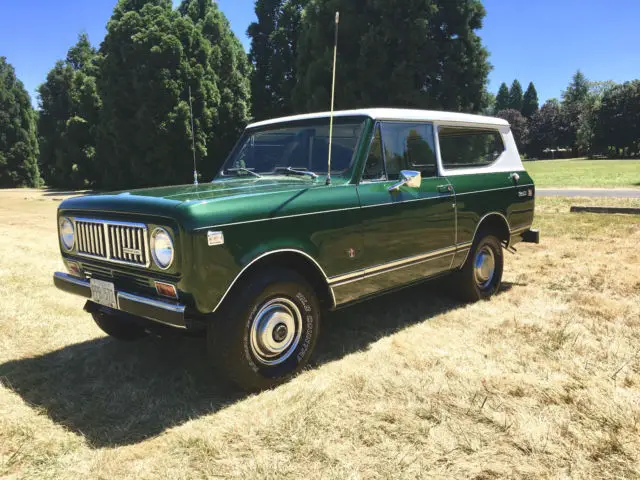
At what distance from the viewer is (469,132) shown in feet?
17.5

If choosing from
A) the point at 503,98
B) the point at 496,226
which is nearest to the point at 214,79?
the point at 496,226

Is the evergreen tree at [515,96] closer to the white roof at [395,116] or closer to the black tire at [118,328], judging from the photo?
the white roof at [395,116]

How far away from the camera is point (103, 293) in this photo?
3.45 m

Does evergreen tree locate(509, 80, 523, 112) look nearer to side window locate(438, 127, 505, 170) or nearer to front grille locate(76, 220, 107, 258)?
side window locate(438, 127, 505, 170)

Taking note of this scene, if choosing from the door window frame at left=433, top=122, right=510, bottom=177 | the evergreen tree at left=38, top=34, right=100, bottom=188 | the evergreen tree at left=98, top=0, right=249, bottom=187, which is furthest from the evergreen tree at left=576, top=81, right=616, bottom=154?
the door window frame at left=433, top=122, right=510, bottom=177

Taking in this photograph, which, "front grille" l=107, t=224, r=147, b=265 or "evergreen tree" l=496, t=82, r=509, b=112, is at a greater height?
"evergreen tree" l=496, t=82, r=509, b=112

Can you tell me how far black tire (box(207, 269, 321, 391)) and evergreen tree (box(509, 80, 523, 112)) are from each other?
105 meters

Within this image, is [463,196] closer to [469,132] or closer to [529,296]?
[469,132]

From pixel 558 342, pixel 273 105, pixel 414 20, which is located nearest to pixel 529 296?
pixel 558 342

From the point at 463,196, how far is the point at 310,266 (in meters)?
2.01

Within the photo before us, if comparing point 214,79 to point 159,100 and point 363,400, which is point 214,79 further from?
point 363,400

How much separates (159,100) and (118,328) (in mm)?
21978

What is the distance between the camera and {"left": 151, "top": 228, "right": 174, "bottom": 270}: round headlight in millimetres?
3016

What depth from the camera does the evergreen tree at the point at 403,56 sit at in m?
20.6
